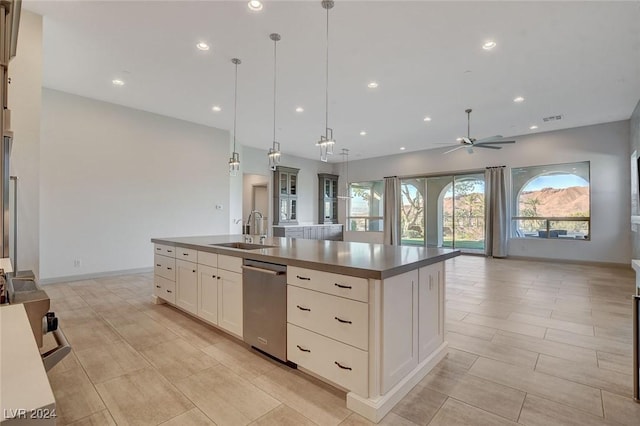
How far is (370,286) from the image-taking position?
1.71m

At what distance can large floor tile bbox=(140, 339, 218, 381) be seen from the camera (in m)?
2.21

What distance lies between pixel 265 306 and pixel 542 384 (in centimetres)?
204

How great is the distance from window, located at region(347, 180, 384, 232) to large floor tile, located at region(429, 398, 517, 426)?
347 inches

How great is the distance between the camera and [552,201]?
23.6 ft

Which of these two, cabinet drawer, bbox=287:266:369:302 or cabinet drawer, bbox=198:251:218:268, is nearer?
cabinet drawer, bbox=287:266:369:302

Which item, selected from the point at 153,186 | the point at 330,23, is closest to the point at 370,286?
the point at 330,23

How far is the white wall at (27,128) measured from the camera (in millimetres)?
3141

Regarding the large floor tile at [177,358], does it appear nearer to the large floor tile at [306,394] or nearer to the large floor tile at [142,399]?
the large floor tile at [142,399]

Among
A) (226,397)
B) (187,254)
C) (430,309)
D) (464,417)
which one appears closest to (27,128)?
(187,254)

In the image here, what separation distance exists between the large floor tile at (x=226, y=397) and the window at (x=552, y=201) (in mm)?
7970

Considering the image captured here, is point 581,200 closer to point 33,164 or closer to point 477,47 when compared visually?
point 477,47

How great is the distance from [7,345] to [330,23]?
11.3 feet

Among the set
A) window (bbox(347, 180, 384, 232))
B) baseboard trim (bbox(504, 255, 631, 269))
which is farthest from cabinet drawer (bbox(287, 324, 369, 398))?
window (bbox(347, 180, 384, 232))

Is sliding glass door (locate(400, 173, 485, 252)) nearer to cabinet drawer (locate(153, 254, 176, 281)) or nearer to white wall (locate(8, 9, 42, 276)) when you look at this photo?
cabinet drawer (locate(153, 254, 176, 281))
